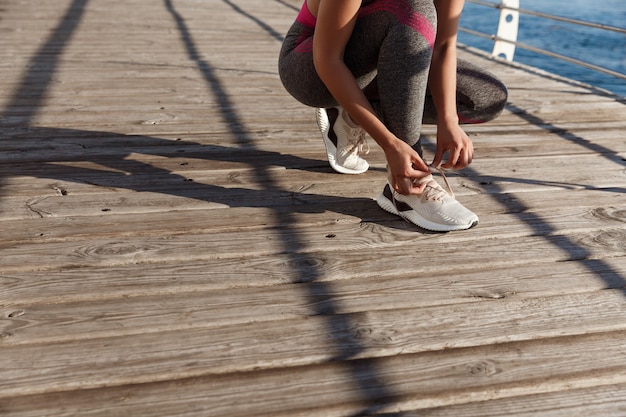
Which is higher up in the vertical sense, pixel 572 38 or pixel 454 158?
pixel 454 158

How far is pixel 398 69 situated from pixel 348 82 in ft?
0.41

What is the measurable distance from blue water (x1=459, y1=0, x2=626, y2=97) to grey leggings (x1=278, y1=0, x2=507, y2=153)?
9.32 m

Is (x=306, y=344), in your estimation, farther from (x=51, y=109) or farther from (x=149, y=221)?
(x=51, y=109)

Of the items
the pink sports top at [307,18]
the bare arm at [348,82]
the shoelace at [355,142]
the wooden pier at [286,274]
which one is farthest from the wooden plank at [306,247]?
the pink sports top at [307,18]

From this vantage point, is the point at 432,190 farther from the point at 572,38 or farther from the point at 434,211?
the point at 572,38

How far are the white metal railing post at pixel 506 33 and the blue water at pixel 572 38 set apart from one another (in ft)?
20.0

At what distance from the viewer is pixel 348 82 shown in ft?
5.82

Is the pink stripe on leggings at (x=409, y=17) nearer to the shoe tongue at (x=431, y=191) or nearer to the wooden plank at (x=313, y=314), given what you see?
the shoe tongue at (x=431, y=191)

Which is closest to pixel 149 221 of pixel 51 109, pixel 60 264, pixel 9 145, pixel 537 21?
pixel 60 264

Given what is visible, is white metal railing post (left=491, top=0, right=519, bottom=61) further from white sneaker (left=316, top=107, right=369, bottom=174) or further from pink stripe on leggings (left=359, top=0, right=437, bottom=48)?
pink stripe on leggings (left=359, top=0, right=437, bottom=48)

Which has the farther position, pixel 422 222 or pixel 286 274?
pixel 422 222

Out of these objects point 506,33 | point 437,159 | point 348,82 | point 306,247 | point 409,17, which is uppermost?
point 409,17

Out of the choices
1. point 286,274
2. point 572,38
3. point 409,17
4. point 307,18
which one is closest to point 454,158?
point 409,17

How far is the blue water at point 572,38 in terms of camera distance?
12117 millimetres
